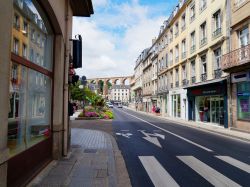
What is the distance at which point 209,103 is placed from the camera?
2331 cm

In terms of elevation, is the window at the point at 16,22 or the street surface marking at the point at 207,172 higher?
the window at the point at 16,22

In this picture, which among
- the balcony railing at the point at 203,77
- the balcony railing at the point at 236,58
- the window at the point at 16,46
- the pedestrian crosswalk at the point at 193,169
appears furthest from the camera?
the balcony railing at the point at 203,77

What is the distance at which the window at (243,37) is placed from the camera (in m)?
16.7

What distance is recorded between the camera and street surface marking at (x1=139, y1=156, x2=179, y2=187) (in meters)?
5.53

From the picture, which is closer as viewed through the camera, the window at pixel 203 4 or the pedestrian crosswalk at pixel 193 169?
the pedestrian crosswalk at pixel 193 169

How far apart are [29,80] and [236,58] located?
Result: 1456cm

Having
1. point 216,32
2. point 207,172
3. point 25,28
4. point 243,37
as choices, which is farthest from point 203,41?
point 25,28

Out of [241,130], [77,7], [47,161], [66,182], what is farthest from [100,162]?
[241,130]

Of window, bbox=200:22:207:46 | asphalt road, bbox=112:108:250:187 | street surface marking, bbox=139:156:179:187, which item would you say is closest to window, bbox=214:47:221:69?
window, bbox=200:22:207:46

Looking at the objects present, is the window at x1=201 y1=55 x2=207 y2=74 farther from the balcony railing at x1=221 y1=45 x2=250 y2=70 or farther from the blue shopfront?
the balcony railing at x1=221 y1=45 x2=250 y2=70

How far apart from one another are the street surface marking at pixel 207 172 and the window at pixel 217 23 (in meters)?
15.2

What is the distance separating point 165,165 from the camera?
23.7 ft

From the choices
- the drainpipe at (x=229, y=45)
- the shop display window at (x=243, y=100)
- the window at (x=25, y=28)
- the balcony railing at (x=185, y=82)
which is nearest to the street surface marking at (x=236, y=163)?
the window at (x=25, y=28)

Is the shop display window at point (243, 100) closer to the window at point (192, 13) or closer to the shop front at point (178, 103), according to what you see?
the shop front at point (178, 103)
